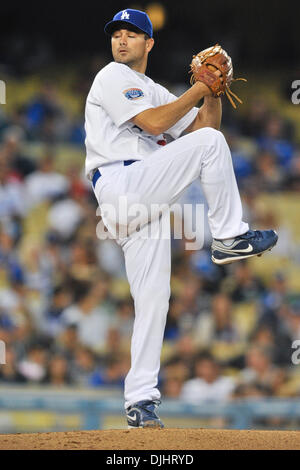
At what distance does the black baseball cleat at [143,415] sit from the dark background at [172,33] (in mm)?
5971

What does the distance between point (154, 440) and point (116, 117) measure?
1.45 m

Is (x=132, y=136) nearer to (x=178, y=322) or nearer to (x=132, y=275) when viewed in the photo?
(x=132, y=275)

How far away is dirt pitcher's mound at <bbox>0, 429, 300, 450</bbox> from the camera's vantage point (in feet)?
10.7

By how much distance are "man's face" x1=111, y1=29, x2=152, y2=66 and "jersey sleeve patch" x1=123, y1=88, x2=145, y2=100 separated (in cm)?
27

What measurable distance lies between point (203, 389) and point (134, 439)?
329 cm

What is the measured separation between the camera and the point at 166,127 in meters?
3.61

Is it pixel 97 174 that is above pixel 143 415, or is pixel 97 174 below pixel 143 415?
above

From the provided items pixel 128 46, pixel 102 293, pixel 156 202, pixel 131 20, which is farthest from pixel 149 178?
pixel 102 293

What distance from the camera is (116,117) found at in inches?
145
